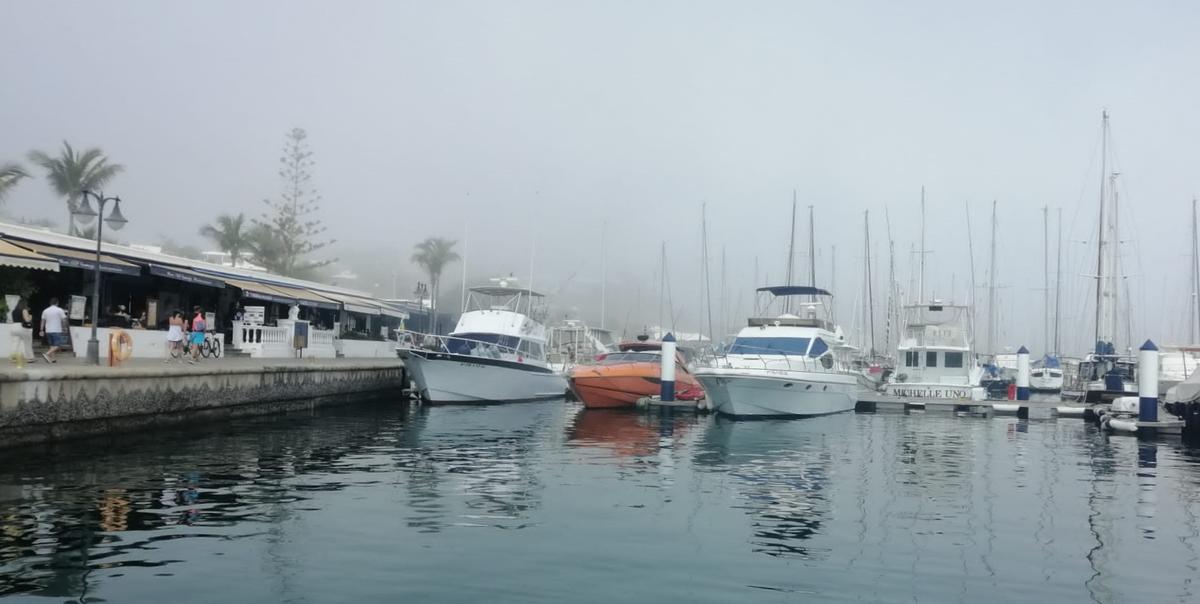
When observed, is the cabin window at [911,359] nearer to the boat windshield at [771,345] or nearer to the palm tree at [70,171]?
the boat windshield at [771,345]

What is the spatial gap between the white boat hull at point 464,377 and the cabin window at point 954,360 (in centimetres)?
1821

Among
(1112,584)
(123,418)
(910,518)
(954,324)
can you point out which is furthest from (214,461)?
(954,324)

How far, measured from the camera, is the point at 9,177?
46.4 meters

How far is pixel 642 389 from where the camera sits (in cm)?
3475

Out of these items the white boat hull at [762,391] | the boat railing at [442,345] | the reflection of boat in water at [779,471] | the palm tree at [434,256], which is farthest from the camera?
the palm tree at [434,256]

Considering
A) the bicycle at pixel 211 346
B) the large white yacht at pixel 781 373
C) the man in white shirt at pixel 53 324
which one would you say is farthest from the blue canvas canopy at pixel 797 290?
the man in white shirt at pixel 53 324

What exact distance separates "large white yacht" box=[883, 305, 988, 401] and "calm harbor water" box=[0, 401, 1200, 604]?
57.1 ft

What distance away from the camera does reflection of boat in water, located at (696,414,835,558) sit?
12102 millimetres

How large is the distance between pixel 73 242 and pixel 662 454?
21.5 metres

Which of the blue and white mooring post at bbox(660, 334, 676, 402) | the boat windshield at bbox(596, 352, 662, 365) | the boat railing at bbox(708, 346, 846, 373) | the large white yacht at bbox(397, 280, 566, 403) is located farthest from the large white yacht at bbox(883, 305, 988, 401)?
the large white yacht at bbox(397, 280, 566, 403)

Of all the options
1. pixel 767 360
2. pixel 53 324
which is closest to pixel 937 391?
pixel 767 360

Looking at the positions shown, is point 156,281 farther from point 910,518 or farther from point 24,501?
point 910,518

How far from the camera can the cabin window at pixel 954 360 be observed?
132 feet

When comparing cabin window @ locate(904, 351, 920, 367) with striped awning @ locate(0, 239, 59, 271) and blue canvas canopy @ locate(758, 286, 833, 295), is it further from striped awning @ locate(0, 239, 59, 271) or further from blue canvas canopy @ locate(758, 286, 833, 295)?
striped awning @ locate(0, 239, 59, 271)
